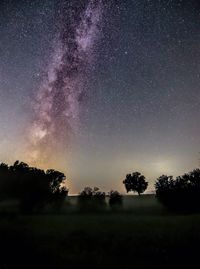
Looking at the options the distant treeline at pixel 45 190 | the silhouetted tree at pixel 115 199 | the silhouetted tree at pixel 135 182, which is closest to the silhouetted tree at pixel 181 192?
A: the distant treeline at pixel 45 190

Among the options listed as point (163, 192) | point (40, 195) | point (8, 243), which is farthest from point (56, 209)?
point (8, 243)

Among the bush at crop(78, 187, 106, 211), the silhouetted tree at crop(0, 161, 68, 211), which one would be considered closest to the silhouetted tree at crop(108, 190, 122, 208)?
the bush at crop(78, 187, 106, 211)

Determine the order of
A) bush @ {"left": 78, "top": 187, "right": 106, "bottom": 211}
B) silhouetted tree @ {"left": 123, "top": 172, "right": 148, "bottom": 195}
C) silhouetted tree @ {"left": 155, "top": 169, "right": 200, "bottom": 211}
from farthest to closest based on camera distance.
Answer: silhouetted tree @ {"left": 123, "top": 172, "right": 148, "bottom": 195}, bush @ {"left": 78, "top": 187, "right": 106, "bottom": 211}, silhouetted tree @ {"left": 155, "top": 169, "right": 200, "bottom": 211}

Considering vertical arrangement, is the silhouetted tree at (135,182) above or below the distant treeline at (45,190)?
above

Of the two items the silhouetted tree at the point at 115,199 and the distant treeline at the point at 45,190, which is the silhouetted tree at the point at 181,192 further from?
the silhouetted tree at the point at 115,199

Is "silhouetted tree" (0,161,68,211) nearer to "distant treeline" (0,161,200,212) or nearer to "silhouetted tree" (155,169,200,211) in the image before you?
"distant treeline" (0,161,200,212)

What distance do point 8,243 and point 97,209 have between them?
272 ft

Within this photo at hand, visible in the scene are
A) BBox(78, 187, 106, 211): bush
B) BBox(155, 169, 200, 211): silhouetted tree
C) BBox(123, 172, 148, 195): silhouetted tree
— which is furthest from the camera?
BBox(123, 172, 148, 195): silhouetted tree

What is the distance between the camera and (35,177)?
9038 centimetres

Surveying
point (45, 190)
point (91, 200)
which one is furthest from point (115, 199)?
point (45, 190)

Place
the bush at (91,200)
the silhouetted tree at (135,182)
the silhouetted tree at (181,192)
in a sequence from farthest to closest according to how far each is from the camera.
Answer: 1. the silhouetted tree at (135,182)
2. the bush at (91,200)
3. the silhouetted tree at (181,192)

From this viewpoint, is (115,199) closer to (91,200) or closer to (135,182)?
(91,200)

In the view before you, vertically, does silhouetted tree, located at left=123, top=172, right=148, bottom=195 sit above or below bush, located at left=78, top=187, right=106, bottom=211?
above

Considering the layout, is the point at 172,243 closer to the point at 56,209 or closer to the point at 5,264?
the point at 5,264
